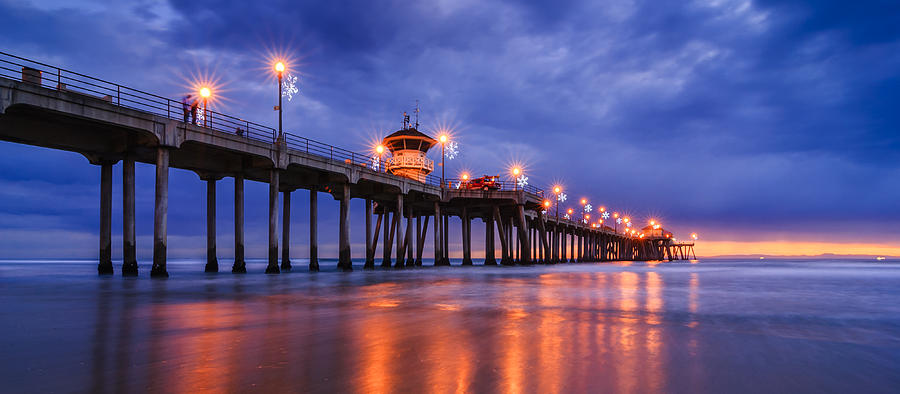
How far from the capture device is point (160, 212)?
1039 inches

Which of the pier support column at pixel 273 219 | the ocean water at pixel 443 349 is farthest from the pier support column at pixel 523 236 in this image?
the ocean water at pixel 443 349

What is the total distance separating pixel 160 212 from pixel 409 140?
3419 centimetres

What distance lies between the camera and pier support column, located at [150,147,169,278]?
26.0 m

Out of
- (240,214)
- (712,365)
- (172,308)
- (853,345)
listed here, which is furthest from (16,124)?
(853,345)

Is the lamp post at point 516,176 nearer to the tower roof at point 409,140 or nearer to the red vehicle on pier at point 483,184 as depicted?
the red vehicle on pier at point 483,184

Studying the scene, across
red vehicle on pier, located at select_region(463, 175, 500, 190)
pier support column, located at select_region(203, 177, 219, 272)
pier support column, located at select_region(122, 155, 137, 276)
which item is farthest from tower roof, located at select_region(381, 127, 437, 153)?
pier support column, located at select_region(122, 155, 137, 276)

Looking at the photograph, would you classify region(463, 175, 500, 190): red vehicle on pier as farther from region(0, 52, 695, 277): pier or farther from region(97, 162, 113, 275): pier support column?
region(97, 162, 113, 275): pier support column

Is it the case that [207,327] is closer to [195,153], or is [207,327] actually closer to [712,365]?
[712,365]

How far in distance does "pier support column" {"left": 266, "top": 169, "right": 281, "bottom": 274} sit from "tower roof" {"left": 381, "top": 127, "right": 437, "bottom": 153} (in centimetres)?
2607

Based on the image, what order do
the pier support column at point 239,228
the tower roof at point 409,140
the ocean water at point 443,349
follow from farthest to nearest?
1. the tower roof at point 409,140
2. the pier support column at point 239,228
3. the ocean water at point 443,349

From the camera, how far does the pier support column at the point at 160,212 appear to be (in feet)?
85.2

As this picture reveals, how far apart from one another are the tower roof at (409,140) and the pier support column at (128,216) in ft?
107

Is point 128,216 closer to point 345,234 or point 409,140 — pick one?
point 345,234

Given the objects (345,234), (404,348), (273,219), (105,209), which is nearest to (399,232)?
(345,234)
